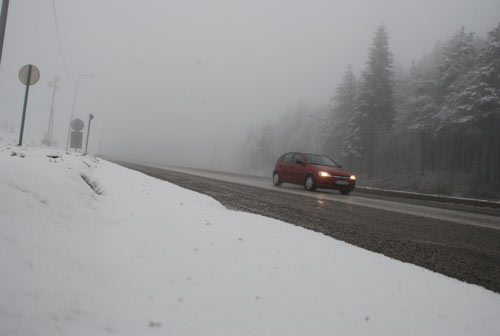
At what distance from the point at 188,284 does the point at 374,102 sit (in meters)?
36.6

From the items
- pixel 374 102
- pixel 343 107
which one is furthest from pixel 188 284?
pixel 343 107

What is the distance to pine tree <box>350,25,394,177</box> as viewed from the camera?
34062mm

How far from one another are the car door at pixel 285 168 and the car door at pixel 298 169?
21 centimetres

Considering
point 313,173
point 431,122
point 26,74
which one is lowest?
point 313,173

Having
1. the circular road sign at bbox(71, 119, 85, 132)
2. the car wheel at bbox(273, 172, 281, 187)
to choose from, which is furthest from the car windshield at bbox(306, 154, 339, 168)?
the circular road sign at bbox(71, 119, 85, 132)

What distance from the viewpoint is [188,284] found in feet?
5.99

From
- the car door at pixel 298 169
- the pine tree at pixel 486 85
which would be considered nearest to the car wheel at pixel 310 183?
the car door at pixel 298 169

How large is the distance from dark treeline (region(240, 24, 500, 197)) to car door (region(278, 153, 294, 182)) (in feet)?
65.5

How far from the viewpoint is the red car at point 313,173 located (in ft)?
35.8

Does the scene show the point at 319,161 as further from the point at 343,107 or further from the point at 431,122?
the point at 343,107

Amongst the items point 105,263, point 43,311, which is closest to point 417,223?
point 105,263

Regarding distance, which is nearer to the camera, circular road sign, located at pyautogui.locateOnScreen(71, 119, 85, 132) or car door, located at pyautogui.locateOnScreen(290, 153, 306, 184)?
car door, located at pyautogui.locateOnScreen(290, 153, 306, 184)

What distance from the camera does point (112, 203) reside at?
3.71m

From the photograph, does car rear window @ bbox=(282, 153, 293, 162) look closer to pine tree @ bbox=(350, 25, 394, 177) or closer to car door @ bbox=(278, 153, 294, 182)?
car door @ bbox=(278, 153, 294, 182)
